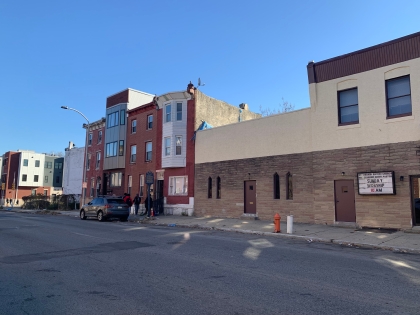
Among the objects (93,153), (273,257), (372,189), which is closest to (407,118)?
(372,189)

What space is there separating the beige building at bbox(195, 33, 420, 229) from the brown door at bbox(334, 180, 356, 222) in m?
0.05

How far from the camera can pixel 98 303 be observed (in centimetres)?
517

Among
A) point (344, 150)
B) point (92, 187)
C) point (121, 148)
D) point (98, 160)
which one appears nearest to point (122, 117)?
point (121, 148)

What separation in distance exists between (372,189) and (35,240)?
14.5 metres

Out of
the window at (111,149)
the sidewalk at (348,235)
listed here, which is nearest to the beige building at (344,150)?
the sidewalk at (348,235)

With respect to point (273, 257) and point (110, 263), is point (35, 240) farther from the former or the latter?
point (273, 257)

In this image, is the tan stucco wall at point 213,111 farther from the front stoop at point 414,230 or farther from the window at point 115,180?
the front stoop at point 414,230

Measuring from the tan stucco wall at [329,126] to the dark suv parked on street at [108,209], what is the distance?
754 cm

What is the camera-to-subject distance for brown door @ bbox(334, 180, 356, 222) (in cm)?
1619

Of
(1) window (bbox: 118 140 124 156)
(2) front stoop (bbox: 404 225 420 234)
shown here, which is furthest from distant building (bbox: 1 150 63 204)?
(2) front stoop (bbox: 404 225 420 234)

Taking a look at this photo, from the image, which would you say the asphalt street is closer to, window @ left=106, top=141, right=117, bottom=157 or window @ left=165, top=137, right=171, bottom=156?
window @ left=165, top=137, right=171, bottom=156

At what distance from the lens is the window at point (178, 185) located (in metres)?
25.9

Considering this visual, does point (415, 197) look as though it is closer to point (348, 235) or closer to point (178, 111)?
point (348, 235)

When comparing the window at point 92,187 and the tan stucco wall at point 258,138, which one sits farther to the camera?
the window at point 92,187
